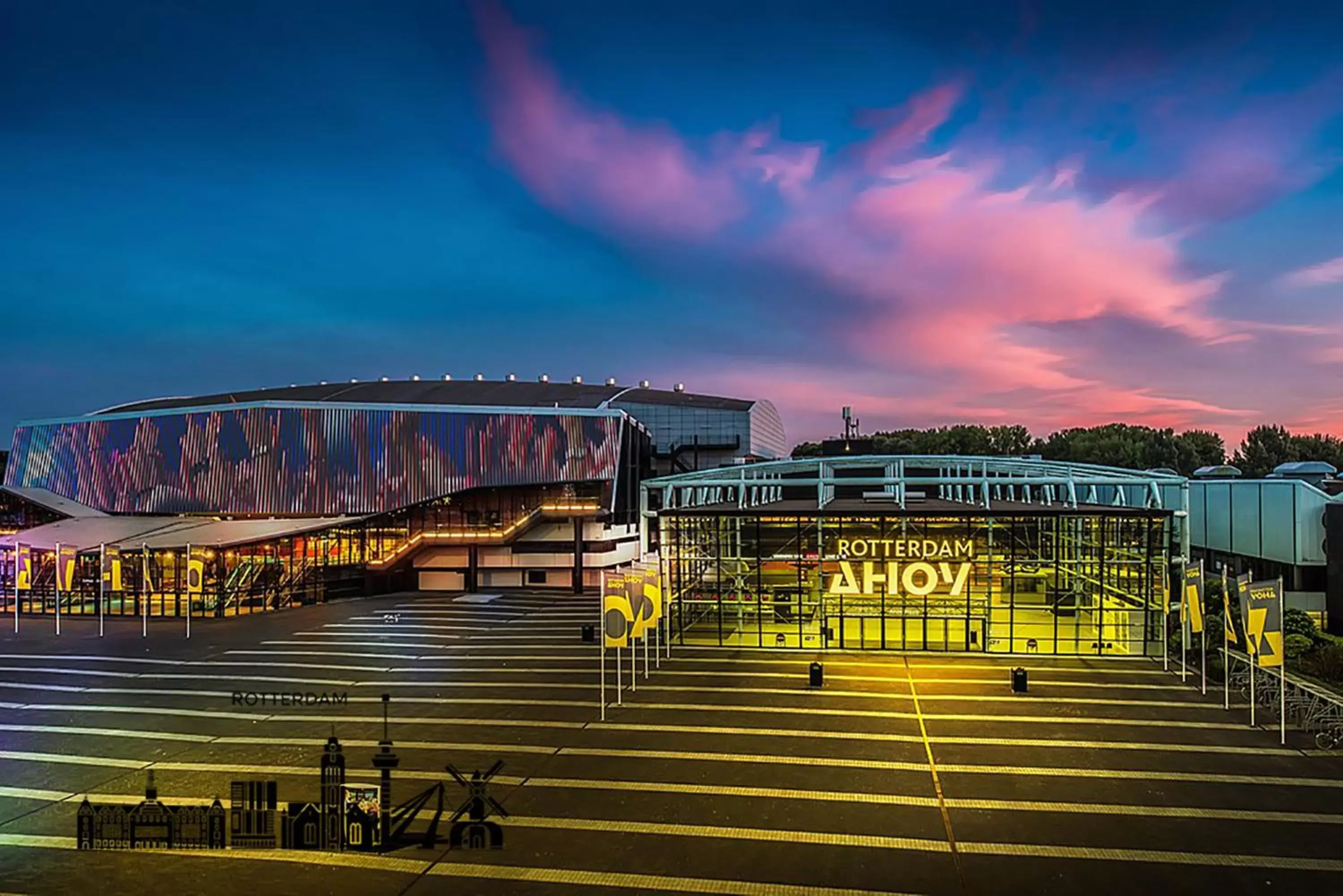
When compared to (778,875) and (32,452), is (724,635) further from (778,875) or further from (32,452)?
(32,452)


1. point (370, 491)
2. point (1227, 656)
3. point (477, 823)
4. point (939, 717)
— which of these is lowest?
point (939, 717)

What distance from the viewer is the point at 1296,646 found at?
77.6 ft

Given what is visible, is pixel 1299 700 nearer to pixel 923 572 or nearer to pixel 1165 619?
pixel 1165 619

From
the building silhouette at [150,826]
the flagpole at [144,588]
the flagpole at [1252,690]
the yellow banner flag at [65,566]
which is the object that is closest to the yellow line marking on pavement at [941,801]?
the flagpole at [1252,690]

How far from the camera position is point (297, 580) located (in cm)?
3938

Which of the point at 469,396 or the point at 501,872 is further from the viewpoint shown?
the point at 469,396

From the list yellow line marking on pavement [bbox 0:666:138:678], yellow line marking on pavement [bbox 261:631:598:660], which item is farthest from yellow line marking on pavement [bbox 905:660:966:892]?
yellow line marking on pavement [bbox 0:666:138:678]

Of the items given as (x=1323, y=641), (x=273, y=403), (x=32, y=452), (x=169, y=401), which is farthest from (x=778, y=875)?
(x=169, y=401)

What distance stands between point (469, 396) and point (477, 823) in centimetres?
5542

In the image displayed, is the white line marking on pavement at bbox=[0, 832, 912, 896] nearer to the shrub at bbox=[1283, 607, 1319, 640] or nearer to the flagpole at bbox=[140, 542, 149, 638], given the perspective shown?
the shrub at bbox=[1283, 607, 1319, 640]

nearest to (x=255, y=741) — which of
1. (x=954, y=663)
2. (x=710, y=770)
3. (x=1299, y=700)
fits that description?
(x=710, y=770)

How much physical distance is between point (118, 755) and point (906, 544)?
2243cm

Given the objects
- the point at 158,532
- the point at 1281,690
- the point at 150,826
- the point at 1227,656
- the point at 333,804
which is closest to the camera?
the point at 150,826

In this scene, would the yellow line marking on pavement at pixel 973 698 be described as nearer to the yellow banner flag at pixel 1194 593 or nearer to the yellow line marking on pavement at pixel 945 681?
the yellow line marking on pavement at pixel 945 681
